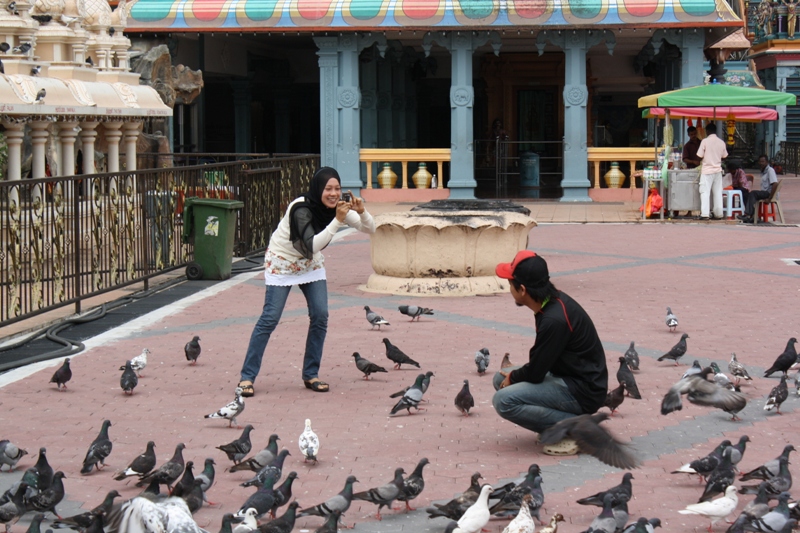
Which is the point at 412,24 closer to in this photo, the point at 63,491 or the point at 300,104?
the point at 300,104

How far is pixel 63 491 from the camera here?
249 inches

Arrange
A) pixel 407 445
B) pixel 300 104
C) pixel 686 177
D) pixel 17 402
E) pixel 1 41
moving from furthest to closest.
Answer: pixel 300 104 < pixel 686 177 < pixel 1 41 < pixel 17 402 < pixel 407 445

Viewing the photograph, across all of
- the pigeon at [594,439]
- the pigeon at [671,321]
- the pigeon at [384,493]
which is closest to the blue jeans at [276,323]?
the pigeon at [594,439]

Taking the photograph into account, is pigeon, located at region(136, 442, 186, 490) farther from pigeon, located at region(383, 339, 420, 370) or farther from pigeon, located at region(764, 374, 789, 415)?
pigeon, located at region(764, 374, 789, 415)

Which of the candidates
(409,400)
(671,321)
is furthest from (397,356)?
(671,321)

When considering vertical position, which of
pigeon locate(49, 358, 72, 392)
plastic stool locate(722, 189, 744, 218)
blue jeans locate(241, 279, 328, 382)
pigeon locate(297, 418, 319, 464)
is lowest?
pigeon locate(297, 418, 319, 464)

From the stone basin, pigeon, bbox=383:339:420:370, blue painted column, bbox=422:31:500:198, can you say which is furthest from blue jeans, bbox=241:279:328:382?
blue painted column, bbox=422:31:500:198

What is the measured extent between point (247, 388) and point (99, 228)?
5131 mm

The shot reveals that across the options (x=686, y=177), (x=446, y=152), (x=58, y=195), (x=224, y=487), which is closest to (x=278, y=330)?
Result: (x=58, y=195)

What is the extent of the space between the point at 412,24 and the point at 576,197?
5.66m

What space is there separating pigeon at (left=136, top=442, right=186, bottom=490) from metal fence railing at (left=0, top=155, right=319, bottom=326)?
4760 mm

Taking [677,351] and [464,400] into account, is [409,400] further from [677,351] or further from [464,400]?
[677,351]

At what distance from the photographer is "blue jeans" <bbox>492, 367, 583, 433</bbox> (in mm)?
7344

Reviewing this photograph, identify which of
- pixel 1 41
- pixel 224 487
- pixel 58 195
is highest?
pixel 1 41
